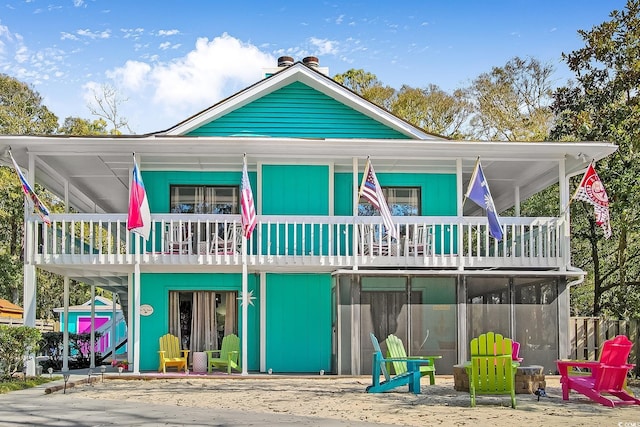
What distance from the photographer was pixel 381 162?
2072 centimetres

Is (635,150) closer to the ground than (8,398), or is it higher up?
higher up

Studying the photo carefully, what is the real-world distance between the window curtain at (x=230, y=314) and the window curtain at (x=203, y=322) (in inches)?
11.0

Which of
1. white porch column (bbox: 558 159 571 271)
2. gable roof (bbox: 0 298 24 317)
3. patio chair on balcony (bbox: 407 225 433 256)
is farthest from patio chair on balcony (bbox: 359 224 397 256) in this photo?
gable roof (bbox: 0 298 24 317)

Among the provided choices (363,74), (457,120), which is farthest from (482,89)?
(363,74)

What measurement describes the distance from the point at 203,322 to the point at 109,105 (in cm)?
2376

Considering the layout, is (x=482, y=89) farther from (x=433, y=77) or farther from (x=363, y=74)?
(x=363, y=74)

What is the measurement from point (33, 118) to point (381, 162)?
86.0ft

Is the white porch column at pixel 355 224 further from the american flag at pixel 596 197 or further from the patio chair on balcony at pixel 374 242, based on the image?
the american flag at pixel 596 197

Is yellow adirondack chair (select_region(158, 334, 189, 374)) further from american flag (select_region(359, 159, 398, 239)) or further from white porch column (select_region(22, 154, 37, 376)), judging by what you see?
american flag (select_region(359, 159, 398, 239))

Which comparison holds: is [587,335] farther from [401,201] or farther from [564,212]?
[401,201]

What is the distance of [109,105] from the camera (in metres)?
41.8

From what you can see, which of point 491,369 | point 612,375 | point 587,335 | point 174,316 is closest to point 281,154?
point 174,316

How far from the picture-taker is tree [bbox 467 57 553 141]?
126 ft

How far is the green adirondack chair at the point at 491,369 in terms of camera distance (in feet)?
42.1
